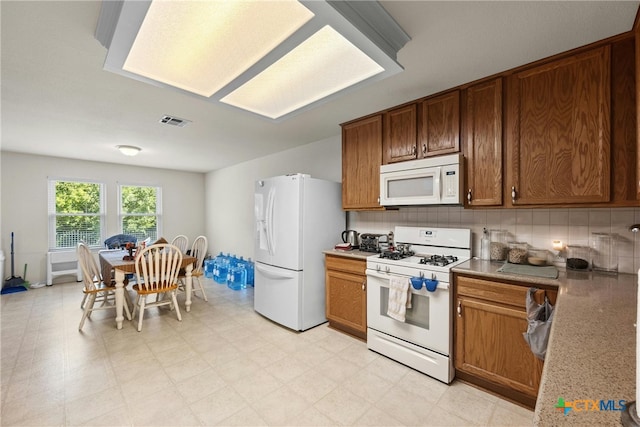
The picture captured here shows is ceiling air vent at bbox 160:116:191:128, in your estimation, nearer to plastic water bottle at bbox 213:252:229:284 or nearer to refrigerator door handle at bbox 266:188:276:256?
refrigerator door handle at bbox 266:188:276:256

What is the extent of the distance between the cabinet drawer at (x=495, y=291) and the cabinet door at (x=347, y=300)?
919 millimetres

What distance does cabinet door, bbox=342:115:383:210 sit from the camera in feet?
9.27

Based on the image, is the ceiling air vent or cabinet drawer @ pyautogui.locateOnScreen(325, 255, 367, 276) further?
the ceiling air vent

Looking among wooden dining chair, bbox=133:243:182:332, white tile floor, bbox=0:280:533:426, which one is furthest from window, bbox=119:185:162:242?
wooden dining chair, bbox=133:243:182:332

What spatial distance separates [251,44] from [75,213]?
5638 millimetres

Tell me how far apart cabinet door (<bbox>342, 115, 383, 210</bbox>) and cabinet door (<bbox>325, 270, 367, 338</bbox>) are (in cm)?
79

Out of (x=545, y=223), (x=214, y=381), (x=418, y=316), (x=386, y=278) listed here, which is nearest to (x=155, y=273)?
(x=214, y=381)

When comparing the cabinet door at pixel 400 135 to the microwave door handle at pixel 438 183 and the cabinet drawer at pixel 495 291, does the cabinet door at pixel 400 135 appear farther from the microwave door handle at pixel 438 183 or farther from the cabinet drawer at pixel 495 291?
the cabinet drawer at pixel 495 291

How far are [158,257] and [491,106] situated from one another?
3.53 meters

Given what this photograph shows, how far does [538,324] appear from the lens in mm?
1544

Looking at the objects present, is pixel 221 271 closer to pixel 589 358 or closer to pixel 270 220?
pixel 270 220

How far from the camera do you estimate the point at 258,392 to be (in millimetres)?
1959

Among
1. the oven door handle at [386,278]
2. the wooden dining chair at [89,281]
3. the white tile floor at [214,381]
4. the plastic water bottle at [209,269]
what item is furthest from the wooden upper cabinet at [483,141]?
the plastic water bottle at [209,269]

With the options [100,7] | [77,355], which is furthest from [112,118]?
[77,355]
